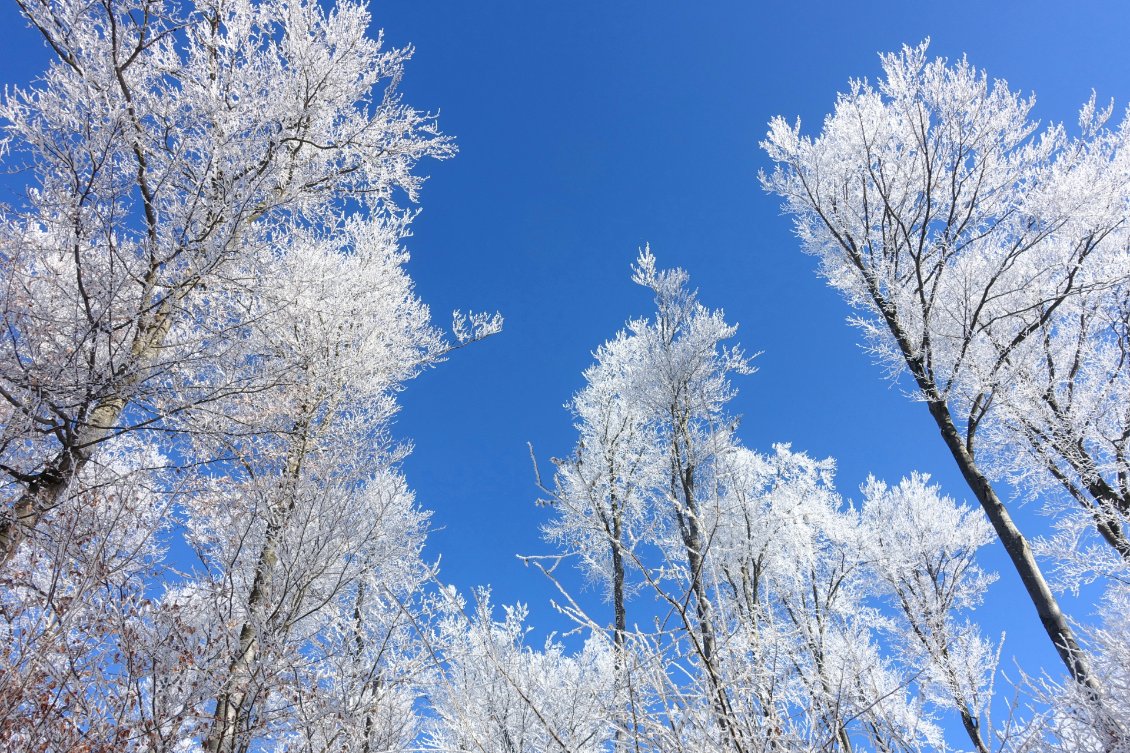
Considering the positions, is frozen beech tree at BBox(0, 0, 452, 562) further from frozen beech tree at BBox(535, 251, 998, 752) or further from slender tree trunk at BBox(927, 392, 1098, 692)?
slender tree trunk at BBox(927, 392, 1098, 692)

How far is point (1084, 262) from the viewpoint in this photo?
538 centimetres

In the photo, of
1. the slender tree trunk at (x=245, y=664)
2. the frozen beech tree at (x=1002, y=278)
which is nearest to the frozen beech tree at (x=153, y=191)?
the slender tree trunk at (x=245, y=664)

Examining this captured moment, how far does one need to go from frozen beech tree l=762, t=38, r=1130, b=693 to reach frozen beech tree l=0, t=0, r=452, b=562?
17.3ft

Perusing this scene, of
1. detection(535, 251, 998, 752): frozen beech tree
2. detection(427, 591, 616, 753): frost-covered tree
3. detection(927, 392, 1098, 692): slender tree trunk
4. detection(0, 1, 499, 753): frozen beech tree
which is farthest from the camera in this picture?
detection(535, 251, 998, 752): frozen beech tree

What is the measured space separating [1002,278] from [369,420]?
A: 24.0 ft

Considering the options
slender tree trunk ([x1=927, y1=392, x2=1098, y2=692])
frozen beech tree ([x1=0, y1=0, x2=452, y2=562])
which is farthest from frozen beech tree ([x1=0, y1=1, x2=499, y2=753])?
slender tree trunk ([x1=927, y1=392, x2=1098, y2=692])

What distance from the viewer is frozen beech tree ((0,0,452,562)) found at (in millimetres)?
2957

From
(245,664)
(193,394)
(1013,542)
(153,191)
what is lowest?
(245,664)

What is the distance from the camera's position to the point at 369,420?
21.1 ft

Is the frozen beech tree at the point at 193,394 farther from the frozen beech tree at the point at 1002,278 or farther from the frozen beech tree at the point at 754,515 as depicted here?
the frozen beech tree at the point at 1002,278

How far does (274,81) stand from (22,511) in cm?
350

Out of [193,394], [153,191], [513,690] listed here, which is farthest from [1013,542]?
[153,191]

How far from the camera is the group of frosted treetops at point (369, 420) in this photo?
5.95 feet

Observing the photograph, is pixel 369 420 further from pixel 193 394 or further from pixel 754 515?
pixel 754 515
